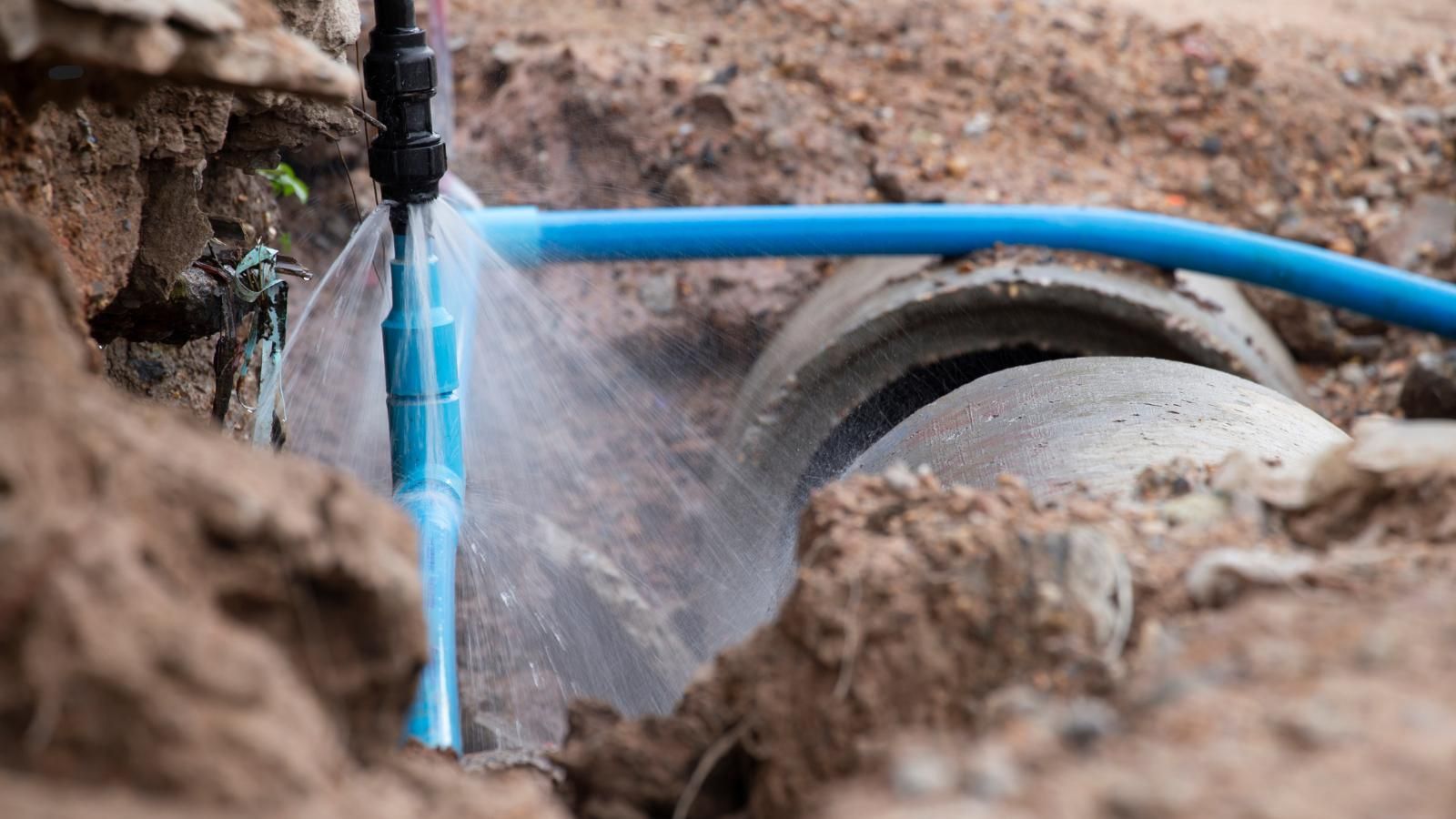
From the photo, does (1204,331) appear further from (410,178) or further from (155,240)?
(155,240)

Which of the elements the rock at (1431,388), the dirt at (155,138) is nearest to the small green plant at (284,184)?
the dirt at (155,138)

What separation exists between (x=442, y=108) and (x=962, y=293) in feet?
5.24

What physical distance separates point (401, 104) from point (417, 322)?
13.5 inches

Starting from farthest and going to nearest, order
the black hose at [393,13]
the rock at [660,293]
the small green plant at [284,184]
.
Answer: the rock at [660,293], the small green plant at [284,184], the black hose at [393,13]

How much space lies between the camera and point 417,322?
2.07 m

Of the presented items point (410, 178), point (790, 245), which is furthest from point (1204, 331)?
point (410, 178)

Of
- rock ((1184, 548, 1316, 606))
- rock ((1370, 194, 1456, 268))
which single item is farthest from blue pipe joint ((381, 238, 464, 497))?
rock ((1370, 194, 1456, 268))

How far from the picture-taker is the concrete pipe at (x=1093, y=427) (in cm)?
169

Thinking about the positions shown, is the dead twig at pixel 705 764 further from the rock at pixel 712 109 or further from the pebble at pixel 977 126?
the pebble at pixel 977 126

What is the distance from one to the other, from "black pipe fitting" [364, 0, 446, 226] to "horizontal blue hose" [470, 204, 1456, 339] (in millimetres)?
629

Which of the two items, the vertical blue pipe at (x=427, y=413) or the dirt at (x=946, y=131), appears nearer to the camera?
the vertical blue pipe at (x=427, y=413)

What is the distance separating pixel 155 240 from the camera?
5.80 ft

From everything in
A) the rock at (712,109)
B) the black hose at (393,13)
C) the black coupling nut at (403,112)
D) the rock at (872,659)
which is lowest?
the rock at (872,659)

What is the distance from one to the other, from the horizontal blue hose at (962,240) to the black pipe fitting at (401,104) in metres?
0.63
